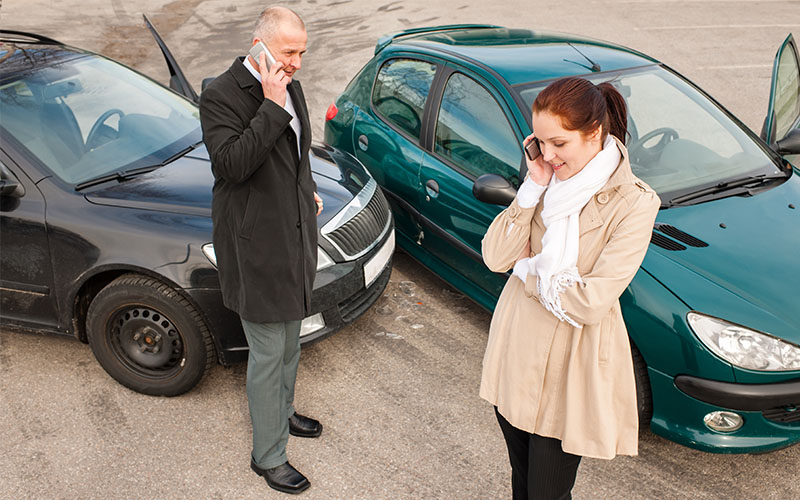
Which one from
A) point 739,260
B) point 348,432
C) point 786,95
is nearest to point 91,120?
point 348,432

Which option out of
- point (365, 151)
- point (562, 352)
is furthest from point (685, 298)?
point (365, 151)

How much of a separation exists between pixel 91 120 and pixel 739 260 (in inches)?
136

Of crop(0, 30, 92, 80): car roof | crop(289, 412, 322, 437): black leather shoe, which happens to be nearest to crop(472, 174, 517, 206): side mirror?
crop(289, 412, 322, 437): black leather shoe

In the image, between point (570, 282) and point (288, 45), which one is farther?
point (288, 45)

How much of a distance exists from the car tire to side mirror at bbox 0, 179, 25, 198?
306 centimetres

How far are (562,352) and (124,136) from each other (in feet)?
9.61

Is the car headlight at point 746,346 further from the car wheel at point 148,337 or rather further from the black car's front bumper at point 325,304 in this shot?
the car wheel at point 148,337

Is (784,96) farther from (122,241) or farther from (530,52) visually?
(122,241)

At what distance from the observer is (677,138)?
3852mm

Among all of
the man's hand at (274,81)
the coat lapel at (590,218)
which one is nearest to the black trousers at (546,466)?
the coat lapel at (590,218)

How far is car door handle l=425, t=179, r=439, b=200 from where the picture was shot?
4.18m

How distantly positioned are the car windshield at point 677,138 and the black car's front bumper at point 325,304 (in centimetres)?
135

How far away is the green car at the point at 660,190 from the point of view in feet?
9.51

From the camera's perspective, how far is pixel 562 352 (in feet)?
7.01
